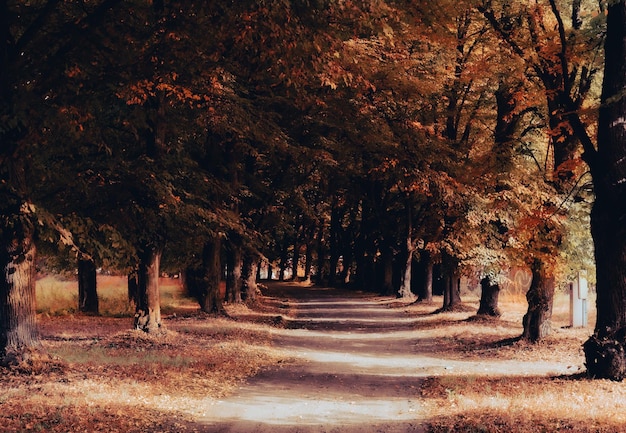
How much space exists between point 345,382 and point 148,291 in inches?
325

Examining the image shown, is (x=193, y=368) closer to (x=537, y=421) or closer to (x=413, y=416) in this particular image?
(x=413, y=416)

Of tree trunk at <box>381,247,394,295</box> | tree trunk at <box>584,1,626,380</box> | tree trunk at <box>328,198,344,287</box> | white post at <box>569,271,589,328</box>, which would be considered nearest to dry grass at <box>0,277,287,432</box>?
tree trunk at <box>584,1,626,380</box>

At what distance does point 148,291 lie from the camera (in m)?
20.2

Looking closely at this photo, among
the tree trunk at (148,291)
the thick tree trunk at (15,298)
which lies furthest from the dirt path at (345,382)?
the thick tree trunk at (15,298)

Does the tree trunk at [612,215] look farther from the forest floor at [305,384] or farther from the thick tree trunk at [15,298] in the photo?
the thick tree trunk at [15,298]

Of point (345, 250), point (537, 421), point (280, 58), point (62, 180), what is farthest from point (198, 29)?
point (345, 250)

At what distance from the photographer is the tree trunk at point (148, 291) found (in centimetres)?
2005

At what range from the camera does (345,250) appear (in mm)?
64188

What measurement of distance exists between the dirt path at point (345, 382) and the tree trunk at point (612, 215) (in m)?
2.37

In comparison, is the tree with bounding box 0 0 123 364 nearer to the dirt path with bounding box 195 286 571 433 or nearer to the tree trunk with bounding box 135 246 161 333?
the dirt path with bounding box 195 286 571 433

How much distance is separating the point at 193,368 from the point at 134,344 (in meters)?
4.32

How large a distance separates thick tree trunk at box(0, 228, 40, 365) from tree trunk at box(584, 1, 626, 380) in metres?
10.5

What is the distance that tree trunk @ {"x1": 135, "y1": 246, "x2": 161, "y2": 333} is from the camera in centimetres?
2005

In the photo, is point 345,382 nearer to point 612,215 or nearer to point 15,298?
point 612,215
